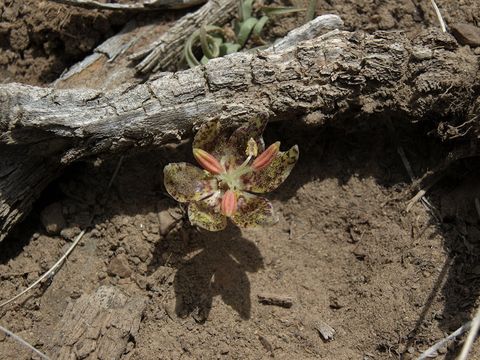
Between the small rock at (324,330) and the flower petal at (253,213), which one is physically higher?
the flower petal at (253,213)

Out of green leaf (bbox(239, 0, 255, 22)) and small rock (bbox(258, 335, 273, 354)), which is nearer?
small rock (bbox(258, 335, 273, 354))

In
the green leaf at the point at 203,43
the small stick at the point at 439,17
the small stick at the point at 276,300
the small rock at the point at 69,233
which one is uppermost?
the green leaf at the point at 203,43

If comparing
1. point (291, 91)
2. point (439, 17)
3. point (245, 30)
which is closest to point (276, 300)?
point (291, 91)

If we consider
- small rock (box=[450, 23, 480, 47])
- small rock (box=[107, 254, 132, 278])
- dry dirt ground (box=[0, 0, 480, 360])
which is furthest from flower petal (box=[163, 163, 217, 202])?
small rock (box=[450, 23, 480, 47])

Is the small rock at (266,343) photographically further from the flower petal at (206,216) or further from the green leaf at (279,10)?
the green leaf at (279,10)

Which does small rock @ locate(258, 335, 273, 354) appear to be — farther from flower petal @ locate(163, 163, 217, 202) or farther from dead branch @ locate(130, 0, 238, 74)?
dead branch @ locate(130, 0, 238, 74)

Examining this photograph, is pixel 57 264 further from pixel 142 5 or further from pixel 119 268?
pixel 142 5

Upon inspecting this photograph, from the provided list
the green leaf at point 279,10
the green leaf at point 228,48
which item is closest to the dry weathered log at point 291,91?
the green leaf at point 228,48
